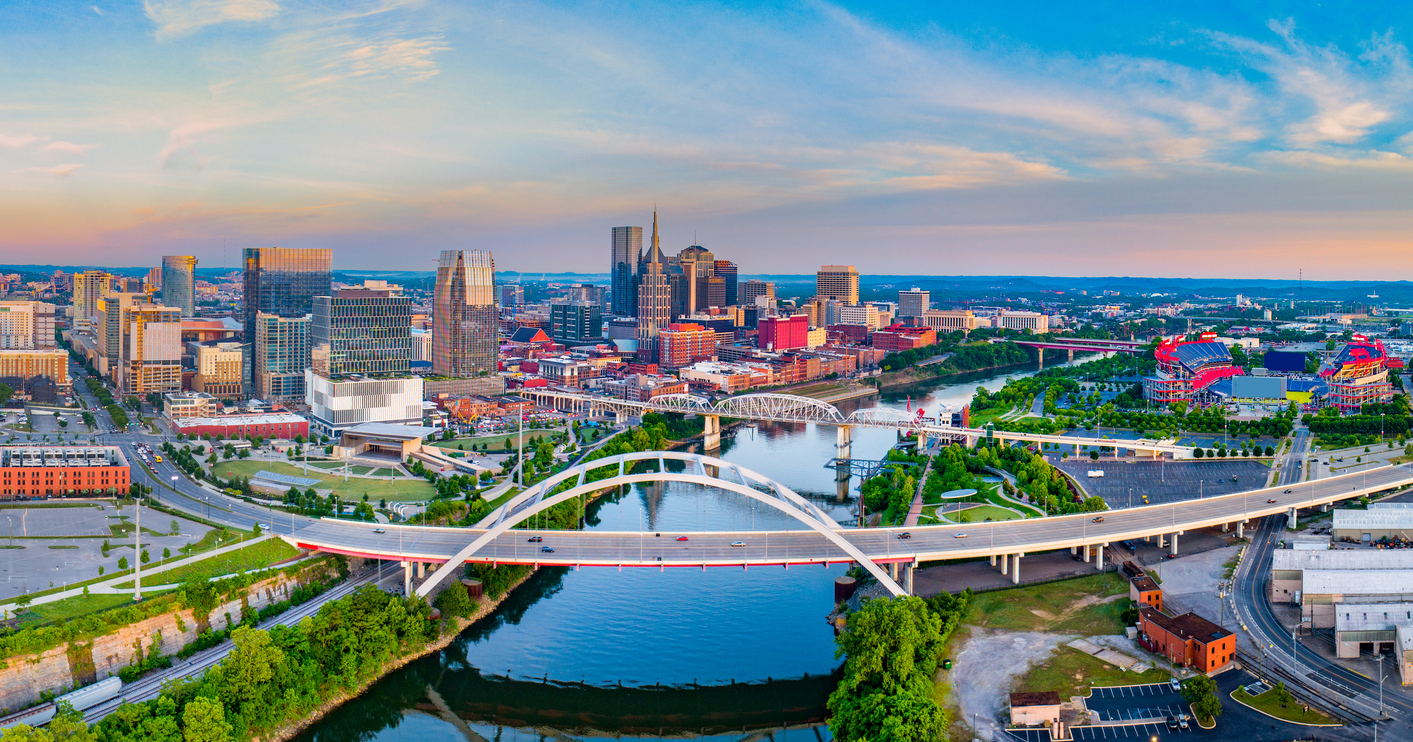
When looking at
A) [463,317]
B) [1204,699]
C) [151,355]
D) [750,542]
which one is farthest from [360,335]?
[1204,699]

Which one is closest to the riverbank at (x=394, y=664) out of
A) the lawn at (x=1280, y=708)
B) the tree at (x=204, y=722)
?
the tree at (x=204, y=722)

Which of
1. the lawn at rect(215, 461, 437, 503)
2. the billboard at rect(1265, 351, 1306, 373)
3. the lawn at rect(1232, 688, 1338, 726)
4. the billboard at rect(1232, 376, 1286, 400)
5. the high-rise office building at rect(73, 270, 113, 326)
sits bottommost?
the lawn at rect(1232, 688, 1338, 726)

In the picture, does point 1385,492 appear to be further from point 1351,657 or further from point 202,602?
point 202,602

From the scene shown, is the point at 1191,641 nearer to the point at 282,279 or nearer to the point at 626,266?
the point at 282,279

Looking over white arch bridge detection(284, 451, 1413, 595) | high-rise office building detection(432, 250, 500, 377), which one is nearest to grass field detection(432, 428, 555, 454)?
high-rise office building detection(432, 250, 500, 377)

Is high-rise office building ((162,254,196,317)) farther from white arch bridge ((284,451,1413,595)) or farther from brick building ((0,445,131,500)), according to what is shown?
white arch bridge ((284,451,1413,595))
